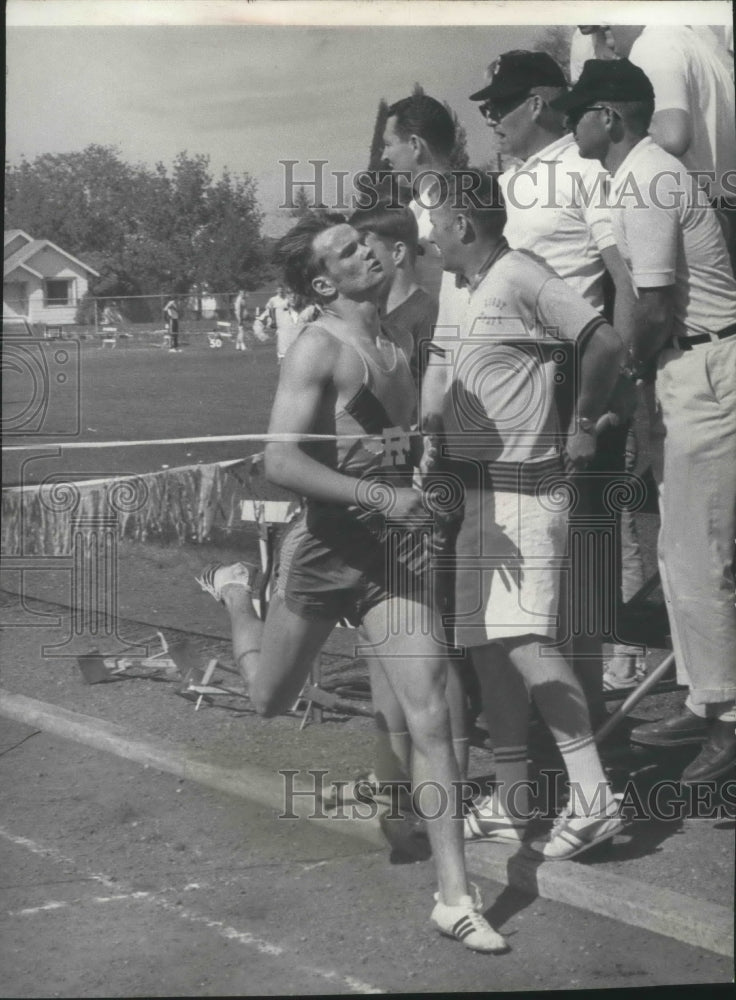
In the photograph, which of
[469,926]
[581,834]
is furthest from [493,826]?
[469,926]

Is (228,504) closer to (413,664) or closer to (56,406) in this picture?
(56,406)

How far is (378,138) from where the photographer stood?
4.76 m

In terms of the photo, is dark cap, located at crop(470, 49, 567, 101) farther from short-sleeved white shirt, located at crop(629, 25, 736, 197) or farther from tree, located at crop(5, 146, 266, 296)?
tree, located at crop(5, 146, 266, 296)

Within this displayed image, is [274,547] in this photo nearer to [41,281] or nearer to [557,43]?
[41,281]

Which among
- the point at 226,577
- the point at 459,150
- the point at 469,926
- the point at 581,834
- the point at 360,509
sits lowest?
the point at 469,926

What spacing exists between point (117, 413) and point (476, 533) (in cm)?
120

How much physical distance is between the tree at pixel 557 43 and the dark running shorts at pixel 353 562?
1.43 metres

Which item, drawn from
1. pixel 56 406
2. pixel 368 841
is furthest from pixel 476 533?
pixel 56 406

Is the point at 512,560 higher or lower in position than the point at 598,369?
lower

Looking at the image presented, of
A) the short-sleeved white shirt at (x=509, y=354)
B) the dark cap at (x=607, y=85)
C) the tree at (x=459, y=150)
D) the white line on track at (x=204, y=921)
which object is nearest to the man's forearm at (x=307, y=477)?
the short-sleeved white shirt at (x=509, y=354)

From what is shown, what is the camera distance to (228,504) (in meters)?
5.93

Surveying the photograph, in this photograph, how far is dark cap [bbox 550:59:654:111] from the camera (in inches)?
189

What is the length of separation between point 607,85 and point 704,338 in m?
0.80

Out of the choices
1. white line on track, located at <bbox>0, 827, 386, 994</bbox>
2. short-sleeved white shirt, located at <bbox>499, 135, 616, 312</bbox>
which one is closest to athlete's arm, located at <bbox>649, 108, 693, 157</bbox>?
short-sleeved white shirt, located at <bbox>499, 135, 616, 312</bbox>
